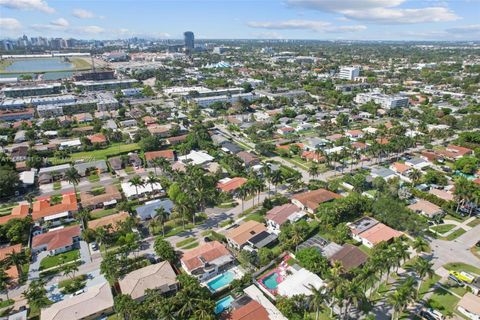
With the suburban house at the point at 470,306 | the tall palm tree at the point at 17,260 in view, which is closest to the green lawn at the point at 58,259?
the tall palm tree at the point at 17,260

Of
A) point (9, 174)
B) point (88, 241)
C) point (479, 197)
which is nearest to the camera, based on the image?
point (88, 241)

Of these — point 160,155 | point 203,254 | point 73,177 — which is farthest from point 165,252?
point 160,155

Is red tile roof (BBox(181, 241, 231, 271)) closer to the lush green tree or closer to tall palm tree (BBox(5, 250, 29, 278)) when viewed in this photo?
the lush green tree

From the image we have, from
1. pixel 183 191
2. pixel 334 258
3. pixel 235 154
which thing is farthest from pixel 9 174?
pixel 334 258

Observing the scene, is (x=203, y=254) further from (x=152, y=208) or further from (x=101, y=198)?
(x=101, y=198)

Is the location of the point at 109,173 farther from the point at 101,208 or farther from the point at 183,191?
the point at 183,191

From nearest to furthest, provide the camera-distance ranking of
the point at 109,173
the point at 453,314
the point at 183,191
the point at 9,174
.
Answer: the point at 453,314 < the point at 183,191 < the point at 9,174 < the point at 109,173

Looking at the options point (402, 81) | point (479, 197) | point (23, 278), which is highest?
point (402, 81)
